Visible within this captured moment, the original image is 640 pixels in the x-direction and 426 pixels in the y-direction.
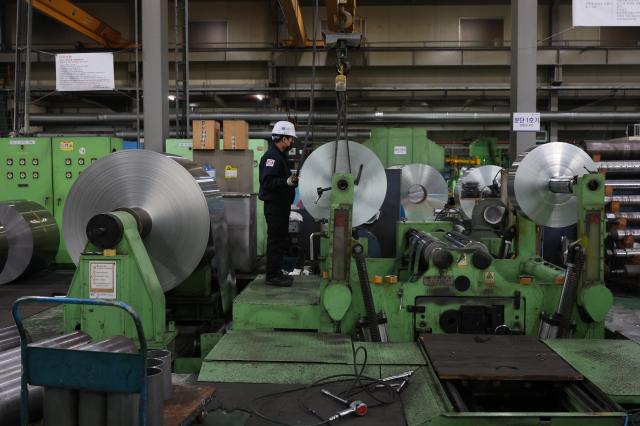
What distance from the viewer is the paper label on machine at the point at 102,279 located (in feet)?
10.2

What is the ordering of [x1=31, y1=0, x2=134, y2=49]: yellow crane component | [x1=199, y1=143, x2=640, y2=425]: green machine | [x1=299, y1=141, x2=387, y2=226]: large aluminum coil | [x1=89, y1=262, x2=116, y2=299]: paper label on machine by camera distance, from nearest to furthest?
[x1=199, y1=143, x2=640, y2=425]: green machine → [x1=89, y1=262, x2=116, y2=299]: paper label on machine → [x1=299, y1=141, x2=387, y2=226]: large aluminum coil → [x1=31, y1=0, x2=134, y2=49]: yellow crane component

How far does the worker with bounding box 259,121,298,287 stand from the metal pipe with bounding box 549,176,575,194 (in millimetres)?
1950

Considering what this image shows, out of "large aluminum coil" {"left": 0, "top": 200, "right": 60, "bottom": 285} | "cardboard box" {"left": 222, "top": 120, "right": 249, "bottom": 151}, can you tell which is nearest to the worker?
"cardboard box" {"left": 222, "top": 120, "right": 249, "bottom": 151}

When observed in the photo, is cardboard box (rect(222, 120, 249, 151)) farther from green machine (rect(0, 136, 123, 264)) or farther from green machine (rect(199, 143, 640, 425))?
green machine (rect(0, 136, 123, 264))

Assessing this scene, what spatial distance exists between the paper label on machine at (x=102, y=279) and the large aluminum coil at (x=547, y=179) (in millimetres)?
2805

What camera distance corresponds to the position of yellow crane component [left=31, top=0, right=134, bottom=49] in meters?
9.05

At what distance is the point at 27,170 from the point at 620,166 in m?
7.72

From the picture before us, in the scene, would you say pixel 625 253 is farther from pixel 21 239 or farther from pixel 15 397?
pixel 21 239

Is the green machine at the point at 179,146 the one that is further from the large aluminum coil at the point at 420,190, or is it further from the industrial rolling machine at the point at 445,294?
the industrial rolling machine at the point at 445,294

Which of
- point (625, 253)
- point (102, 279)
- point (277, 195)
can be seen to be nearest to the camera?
point (102, 279)

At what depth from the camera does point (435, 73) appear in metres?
12.6

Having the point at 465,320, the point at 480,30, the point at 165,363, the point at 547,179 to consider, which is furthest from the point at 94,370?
the point at 480,30

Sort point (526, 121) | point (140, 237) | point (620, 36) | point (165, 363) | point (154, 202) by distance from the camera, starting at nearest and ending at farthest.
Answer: point (165, 363)
point (140, 237)
point (154, 202)
point (526, 121)
point (620, 36)

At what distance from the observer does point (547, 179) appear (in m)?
3.86
